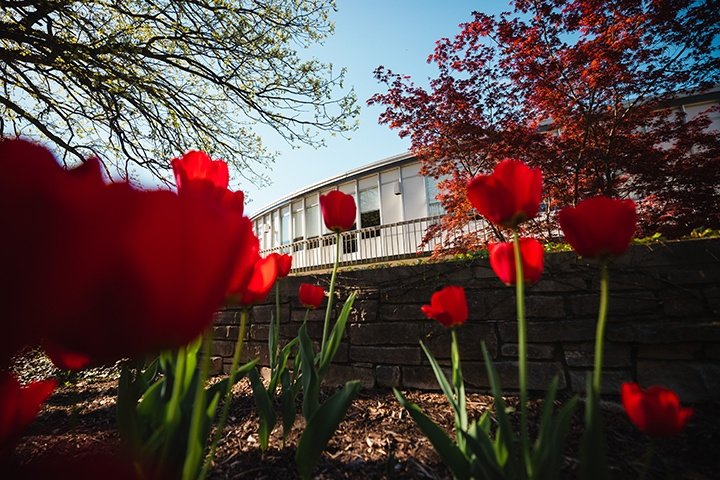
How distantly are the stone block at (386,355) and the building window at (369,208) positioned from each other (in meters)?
9.90

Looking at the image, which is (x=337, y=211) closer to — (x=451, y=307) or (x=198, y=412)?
(x=451, y=307)

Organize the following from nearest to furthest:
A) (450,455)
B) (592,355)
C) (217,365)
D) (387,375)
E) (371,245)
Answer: (450,455), (592,355), (387,375), (217,365), (371,245)

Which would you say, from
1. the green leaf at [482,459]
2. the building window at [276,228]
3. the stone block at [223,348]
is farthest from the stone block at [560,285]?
the building window at [276,228]

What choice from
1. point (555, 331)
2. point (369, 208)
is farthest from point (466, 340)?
point (369, 208)

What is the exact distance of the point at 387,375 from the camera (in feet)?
8.07

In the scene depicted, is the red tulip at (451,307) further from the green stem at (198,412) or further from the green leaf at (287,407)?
the green stem at (198,412)

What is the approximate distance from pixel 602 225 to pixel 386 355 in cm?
196

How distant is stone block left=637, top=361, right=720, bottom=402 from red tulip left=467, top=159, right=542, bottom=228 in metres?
1.82

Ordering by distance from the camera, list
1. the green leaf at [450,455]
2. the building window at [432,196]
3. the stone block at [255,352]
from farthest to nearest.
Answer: the building window at [432,196] < the stone block at [255,352] < the green leaf at [450,455]

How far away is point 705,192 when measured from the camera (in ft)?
13.1

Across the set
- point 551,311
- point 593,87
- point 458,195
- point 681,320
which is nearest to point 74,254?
point 551,311

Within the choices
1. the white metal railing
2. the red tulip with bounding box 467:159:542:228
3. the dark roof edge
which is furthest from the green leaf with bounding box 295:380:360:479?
the dark roof edge

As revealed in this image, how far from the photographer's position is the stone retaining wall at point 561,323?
1.94 metres

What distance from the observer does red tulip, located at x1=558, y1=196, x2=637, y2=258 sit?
76 centimetres
